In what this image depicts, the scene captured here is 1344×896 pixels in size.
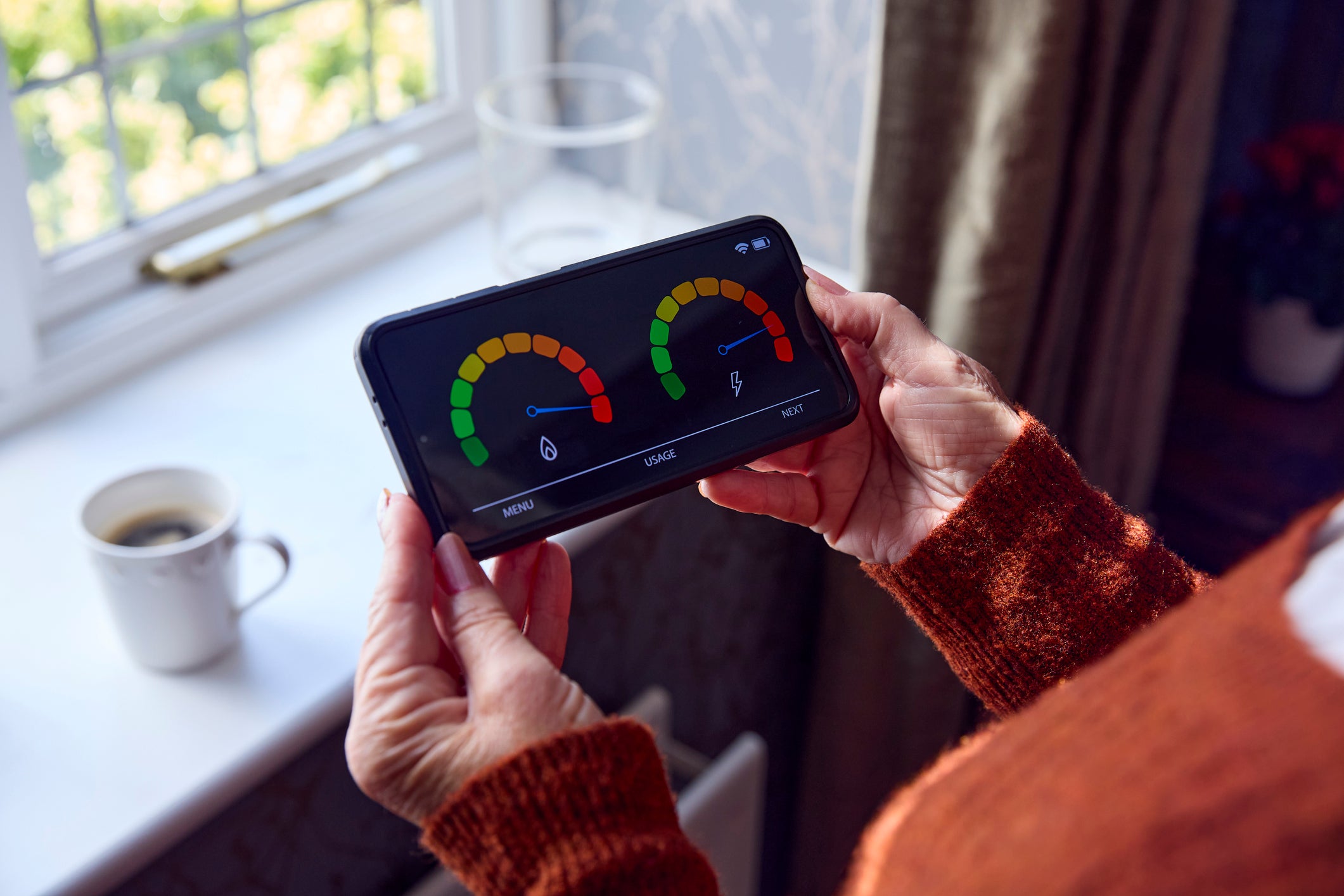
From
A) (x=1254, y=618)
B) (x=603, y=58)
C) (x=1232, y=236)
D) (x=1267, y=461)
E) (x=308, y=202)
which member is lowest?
(x=1267, y=461)

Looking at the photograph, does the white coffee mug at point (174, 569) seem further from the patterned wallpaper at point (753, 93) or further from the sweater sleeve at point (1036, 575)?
the patterned wallpaper at point (753, 93)

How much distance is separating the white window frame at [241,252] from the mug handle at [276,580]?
354 mm

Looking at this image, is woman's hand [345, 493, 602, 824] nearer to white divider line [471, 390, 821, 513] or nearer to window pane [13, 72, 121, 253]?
white divider line [471, 390, 821, 513]

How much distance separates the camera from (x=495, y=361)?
1.94ft

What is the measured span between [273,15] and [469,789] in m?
0.92

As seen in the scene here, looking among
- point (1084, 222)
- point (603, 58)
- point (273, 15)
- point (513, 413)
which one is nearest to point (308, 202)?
point (273, 15)

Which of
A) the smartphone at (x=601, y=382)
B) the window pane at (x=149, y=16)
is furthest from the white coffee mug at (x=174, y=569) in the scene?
the window pane at (x=149, y=16)

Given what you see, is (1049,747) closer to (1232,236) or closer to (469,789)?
(469,789)

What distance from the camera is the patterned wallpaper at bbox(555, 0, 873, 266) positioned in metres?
1.12

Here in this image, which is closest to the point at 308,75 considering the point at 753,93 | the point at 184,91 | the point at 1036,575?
the point at 184,91

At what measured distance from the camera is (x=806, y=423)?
26.1 inches

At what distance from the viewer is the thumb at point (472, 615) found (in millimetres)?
495

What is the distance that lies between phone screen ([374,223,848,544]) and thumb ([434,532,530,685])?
29 mm

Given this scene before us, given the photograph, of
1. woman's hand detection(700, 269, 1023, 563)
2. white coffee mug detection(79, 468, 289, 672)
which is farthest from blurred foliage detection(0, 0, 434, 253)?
woman's hand detection(700, 269, 1023, 563)
